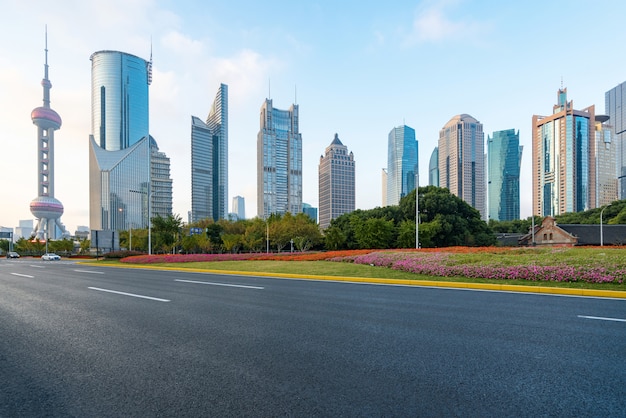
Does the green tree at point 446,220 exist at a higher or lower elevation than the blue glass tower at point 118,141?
lower

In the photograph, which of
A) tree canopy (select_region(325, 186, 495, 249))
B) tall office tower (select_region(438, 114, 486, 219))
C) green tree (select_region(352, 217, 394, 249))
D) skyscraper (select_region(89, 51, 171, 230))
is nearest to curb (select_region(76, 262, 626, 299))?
green tree (select_region(352, 217, 394, 249))

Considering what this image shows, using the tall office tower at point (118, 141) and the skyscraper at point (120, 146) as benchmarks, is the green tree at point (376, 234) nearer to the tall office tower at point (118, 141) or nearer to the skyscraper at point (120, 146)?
the skyscraper at point (120, 146)

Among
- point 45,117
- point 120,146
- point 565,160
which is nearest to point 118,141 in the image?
point 120,146

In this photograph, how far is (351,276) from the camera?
1547cm

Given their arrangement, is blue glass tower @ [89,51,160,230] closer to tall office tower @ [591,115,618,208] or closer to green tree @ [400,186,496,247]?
green tree @ [400,186,496,247]

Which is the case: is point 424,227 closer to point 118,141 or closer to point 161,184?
point 161,184

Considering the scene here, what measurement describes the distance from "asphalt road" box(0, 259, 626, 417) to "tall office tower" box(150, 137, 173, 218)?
510 feet

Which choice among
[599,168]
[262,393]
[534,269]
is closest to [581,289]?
[534,269]

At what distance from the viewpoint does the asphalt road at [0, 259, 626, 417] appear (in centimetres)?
308

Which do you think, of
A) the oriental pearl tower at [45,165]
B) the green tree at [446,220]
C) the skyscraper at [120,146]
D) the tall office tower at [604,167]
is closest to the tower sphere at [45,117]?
the oriental pearl tower at [45,165]

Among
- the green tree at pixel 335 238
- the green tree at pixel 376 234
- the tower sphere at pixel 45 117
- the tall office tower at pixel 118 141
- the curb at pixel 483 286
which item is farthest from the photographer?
the tower sphere at pixel 45 117

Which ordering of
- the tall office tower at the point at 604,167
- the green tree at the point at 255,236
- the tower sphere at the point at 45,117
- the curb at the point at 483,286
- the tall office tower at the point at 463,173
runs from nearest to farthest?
the curb at the point at 483,286, the green tree at the point at 255,236, the tall office tower at the point at 604,167, the tower sphere at the point at 45,117, the tall office tower at the point at 463,173

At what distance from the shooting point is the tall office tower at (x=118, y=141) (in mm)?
152000

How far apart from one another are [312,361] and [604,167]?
165 m
